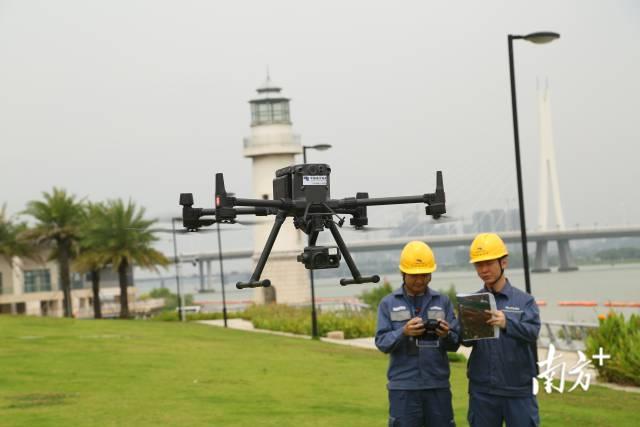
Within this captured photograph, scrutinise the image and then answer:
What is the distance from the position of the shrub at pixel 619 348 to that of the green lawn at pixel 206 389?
162 centimetres

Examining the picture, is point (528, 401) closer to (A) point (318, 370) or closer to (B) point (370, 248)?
(A) point (318, 370)

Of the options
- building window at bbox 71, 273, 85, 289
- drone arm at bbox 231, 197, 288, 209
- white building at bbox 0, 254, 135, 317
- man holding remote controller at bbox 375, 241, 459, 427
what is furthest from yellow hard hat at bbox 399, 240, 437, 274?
building window at bbox 71, 273, 85, 289

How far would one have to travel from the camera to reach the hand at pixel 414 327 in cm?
865

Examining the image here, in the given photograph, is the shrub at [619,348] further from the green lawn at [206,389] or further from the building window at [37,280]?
the building window at [37,280]

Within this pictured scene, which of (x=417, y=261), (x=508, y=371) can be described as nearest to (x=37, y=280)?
(x=417, y=261)

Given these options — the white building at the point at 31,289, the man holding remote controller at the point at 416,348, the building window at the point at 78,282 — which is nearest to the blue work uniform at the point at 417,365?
the man holding remote controller at the point at 416,348

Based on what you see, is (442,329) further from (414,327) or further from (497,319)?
(497,319)

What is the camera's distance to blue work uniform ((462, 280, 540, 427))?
8.64 metres

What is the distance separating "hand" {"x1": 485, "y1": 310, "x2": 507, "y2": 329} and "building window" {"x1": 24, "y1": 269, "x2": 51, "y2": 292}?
7962 centimetres

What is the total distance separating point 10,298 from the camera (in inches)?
3187

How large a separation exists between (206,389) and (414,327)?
1165 centimetres

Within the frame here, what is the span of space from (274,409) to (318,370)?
A: 24.0ft

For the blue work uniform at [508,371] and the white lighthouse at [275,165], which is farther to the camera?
the white lighthouse at [275,165]

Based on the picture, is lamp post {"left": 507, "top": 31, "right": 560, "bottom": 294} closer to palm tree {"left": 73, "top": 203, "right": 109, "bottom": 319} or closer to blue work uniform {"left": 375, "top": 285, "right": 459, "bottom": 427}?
blue work uniform {"left": 375, "top": 285, "right": 459, "bottom": 427}
